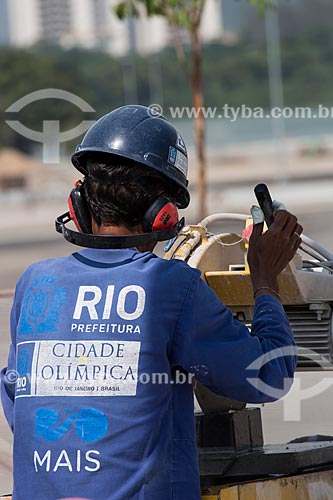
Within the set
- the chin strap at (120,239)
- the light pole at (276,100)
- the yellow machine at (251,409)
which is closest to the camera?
the chin strap at (120,239)

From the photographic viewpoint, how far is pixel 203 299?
2594 millimetres

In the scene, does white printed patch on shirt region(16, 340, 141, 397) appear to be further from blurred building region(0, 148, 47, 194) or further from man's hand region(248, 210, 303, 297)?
blurred building region(0, 148, 47, 194)

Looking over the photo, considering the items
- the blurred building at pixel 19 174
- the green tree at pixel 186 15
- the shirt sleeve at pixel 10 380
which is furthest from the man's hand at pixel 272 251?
the blurred building at pixel 19 174

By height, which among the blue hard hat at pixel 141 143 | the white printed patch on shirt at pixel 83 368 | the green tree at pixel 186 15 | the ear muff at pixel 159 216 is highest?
the green tree at pixel 186 15

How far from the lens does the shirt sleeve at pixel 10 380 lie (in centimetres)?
283

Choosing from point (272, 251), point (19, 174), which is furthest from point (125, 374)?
point (19, 174)

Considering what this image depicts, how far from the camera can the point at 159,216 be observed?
267 centimetres

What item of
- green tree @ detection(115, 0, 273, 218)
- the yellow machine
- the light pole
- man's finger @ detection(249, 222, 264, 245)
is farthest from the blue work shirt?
the light pole

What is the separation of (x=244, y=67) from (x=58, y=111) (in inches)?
736

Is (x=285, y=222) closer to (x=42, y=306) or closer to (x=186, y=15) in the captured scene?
(x=42, y=306)

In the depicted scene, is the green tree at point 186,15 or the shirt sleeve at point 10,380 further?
the green tree at point 186,15

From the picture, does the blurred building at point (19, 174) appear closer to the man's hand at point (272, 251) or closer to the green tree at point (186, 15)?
the green tree at point (186, 15)

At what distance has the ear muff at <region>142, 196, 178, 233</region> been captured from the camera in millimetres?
2676

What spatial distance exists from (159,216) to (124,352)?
1.13 ft
